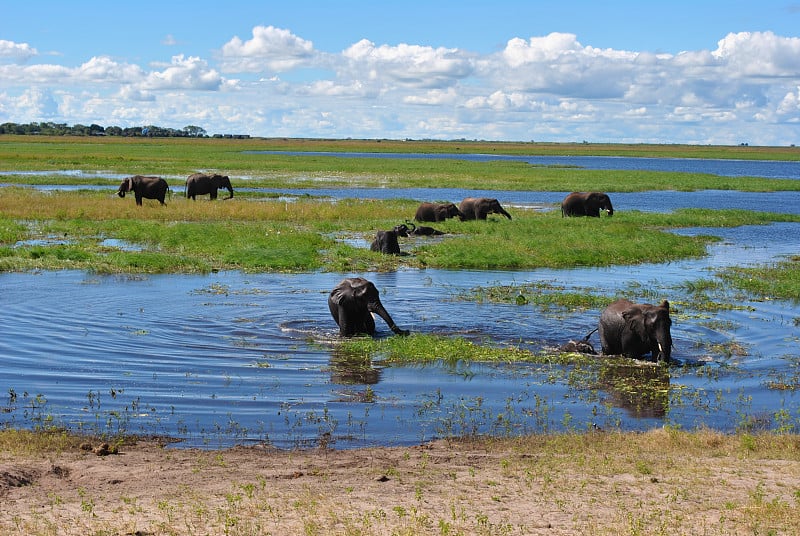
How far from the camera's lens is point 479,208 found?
37.5 metres

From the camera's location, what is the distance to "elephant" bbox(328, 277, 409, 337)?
53.3 feet

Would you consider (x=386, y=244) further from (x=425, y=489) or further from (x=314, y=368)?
(x=425, y=489)

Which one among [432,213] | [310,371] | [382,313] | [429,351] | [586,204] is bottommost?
[310,371]

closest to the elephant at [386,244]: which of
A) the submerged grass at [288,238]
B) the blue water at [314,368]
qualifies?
the submerged grass at [288,238]

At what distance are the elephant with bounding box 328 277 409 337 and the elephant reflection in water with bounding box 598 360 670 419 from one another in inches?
Result: 149

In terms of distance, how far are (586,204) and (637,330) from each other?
25.3 metres

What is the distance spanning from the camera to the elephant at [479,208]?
37.4 meters

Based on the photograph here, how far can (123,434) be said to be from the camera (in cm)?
1069

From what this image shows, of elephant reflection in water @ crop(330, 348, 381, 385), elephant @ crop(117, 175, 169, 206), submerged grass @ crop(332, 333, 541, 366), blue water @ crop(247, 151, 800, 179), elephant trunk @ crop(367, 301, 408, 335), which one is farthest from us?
blue water @ crop(247, 151, 800, 179)

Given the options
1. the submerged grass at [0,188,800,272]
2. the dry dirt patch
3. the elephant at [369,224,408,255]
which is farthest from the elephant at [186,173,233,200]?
the dry dirt patch

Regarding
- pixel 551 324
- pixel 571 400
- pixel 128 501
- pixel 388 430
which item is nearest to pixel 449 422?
pixel 388 430

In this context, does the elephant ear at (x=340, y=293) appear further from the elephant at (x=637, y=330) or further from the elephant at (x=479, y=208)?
the elephant at (x=479, y=208)

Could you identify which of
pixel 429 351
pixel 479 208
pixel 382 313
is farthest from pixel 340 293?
pixel 479 208

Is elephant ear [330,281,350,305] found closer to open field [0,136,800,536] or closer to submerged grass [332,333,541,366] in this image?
submerged grass [332,333,541,366]
